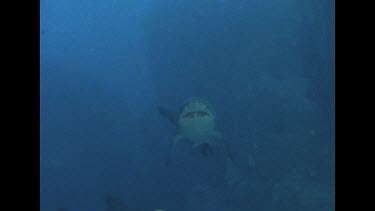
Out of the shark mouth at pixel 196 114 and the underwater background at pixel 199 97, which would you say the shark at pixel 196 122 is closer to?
the shark mouth at pixel 196 114

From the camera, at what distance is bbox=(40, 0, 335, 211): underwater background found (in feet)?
41.1

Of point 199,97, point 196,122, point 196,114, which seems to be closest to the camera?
point 196,114

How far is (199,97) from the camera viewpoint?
15875 millimetres

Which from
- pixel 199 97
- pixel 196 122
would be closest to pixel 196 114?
pixel 196 122

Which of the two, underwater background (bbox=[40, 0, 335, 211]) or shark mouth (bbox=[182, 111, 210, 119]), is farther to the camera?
underwater background (bbox=[40, 0, 335, 211])

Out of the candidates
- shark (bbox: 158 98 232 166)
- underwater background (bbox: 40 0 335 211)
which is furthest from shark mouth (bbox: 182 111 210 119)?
underwater background (bbox: 40 0 335 211)

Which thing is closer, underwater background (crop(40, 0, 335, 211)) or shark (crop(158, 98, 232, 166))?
shark (crop(158, 98, 232, 166))

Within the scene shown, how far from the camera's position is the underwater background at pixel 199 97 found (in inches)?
494

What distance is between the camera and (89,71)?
2200 cm

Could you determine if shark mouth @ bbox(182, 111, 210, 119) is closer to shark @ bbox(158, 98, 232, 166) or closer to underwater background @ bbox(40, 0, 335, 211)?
shark @ bbox(158, 98, 232, 166)

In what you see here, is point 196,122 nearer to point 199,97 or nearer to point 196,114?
point 196,114

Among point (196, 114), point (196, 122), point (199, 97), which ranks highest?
point (199, 97)

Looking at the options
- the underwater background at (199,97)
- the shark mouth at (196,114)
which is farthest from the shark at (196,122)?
the underwater background at (199,97)
